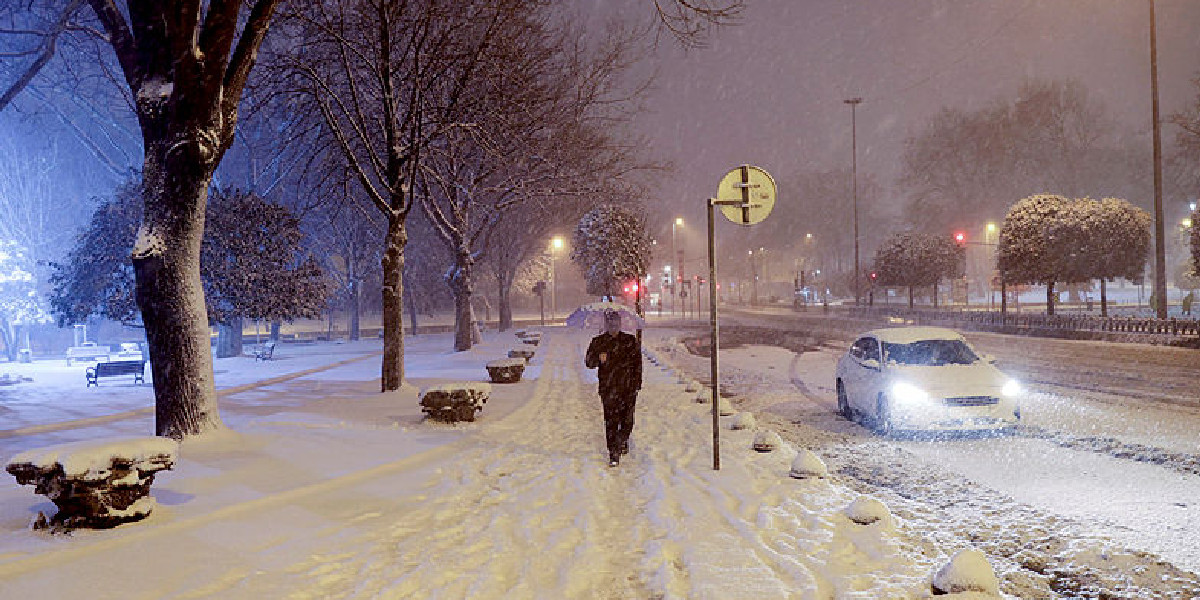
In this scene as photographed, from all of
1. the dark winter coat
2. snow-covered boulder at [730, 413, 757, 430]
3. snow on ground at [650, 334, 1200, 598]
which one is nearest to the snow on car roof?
snow on ground at [650, 334, 1200, 598]

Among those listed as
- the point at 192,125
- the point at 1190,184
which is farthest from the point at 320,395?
the point at 1190,184

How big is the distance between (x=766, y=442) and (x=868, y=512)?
3318 millimetres

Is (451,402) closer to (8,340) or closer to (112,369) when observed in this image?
(112,369)

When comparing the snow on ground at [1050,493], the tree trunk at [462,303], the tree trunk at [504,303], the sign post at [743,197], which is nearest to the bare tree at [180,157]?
the sign post at [743,197]

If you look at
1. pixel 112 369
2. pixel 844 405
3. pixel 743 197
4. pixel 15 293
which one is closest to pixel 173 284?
pixel 743 197

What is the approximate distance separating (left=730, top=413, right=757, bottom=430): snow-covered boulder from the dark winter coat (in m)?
2.91

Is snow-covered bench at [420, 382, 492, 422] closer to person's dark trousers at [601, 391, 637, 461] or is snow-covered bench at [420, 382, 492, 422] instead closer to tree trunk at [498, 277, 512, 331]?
person's dark trousers at [601, 391, 637, 461]

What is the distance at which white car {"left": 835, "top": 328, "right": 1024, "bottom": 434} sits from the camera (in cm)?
987

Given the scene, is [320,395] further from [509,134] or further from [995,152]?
[995,152]

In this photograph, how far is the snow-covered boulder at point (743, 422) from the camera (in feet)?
35.2

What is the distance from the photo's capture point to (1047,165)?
57.6 meters

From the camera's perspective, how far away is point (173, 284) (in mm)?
7895

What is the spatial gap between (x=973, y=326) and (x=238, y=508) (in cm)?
3771

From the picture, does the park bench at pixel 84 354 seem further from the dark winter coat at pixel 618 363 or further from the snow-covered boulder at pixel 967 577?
the snow-covered boulder at pixel 967 577
